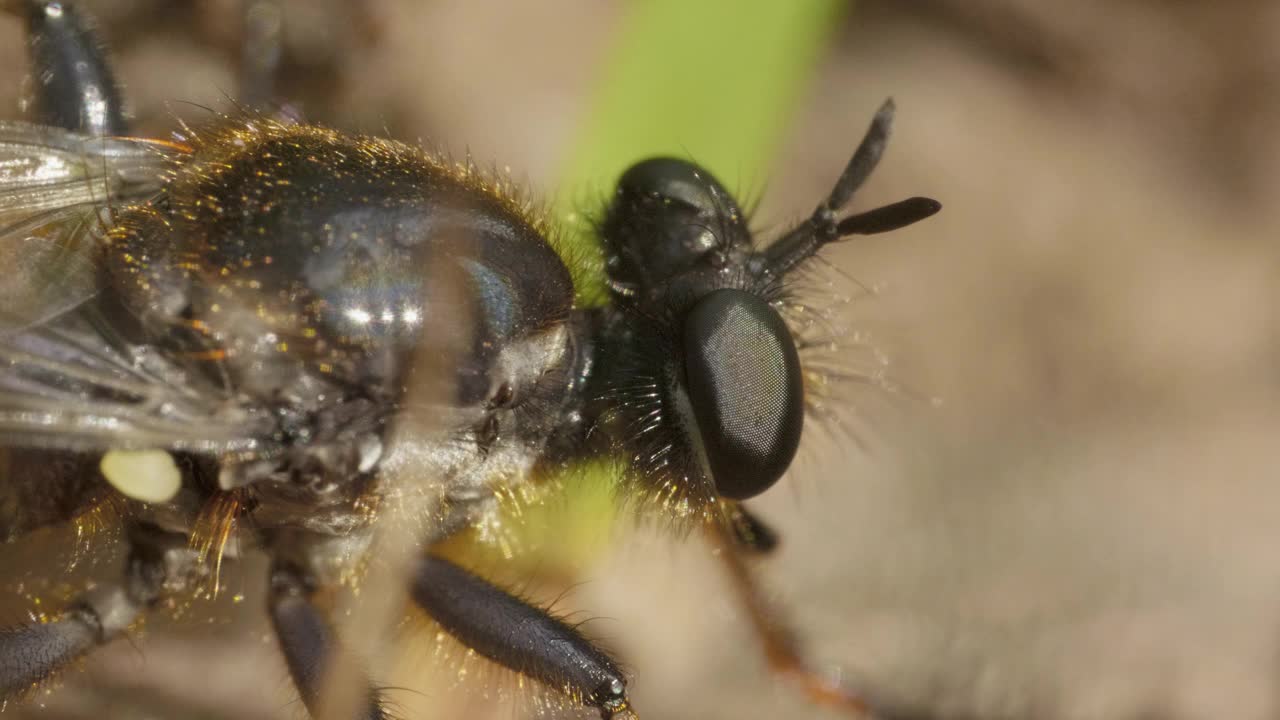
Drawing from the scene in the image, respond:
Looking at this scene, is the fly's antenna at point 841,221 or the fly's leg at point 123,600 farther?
the fly's leg at point 123,600

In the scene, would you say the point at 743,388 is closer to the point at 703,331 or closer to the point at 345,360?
the point at 703,331

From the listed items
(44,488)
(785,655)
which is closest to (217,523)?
(44,488)

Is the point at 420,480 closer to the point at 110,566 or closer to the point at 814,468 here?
the point at 110,566

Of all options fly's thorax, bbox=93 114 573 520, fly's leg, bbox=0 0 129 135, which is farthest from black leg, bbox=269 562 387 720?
fly's leg, bbox=0 0 129 135

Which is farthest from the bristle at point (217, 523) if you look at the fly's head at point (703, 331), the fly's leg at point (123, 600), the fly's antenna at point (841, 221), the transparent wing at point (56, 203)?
the fly's antenna at point (841, 221)

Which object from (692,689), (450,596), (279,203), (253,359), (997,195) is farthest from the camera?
(997,195)

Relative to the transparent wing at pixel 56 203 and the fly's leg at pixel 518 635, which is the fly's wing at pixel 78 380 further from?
the fly's leg at pixel 518 635

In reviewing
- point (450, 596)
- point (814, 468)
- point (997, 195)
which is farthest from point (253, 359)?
point (997, 195)
